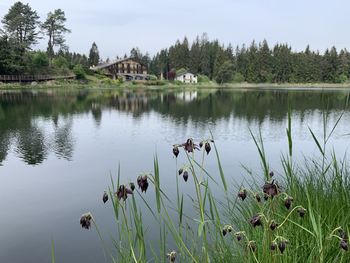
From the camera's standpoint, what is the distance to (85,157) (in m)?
15.1

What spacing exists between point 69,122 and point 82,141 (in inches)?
302

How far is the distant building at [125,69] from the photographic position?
316ft

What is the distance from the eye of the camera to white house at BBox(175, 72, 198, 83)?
10769 cm

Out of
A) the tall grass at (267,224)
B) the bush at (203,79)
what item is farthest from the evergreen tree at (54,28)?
the tall grass at (267,224)

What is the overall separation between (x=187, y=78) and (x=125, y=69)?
1934cm

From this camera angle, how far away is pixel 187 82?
10688 centimetres

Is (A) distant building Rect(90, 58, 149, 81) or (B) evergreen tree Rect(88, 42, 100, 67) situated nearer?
(A) distant building Rect(90, 58, 149, 81)

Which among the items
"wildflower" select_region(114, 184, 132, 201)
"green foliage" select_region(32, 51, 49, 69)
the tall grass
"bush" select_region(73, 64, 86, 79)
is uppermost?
"green foliage" select_region(32, 51, 49, 69)

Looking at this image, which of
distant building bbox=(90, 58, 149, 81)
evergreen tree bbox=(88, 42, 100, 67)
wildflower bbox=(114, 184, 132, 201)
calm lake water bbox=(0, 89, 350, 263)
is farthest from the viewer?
evergreen tree bbox=(88, 42, 100, 67)

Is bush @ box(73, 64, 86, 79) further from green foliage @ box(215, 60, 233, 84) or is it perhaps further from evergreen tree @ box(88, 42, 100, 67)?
green foliage @ box(215, 60, 233, 84)

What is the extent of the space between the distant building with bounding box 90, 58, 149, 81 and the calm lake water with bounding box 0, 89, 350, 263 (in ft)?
219

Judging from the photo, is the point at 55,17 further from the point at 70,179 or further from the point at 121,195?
the point at 121,195

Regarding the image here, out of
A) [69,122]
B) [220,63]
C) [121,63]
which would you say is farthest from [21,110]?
[220,63]

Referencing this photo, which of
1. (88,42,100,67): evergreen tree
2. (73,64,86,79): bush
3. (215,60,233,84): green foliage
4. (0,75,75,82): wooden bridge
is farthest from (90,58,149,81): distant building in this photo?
(215,60,233,84): green foliage
